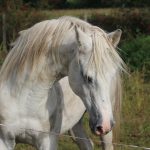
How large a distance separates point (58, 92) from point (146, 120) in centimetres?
310

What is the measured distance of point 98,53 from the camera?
379 cm

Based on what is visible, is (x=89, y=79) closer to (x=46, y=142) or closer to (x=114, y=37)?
(x=114, y=37)

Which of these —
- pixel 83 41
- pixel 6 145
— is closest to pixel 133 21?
pixel 6 145

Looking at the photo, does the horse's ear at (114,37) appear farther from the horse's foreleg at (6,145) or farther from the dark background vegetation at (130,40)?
the dark background vegetation at (130,40)

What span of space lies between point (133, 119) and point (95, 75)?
3.66 metres

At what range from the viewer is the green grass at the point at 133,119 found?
251 inches

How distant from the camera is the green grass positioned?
21.0ft

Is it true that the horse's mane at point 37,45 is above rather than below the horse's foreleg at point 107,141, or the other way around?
above

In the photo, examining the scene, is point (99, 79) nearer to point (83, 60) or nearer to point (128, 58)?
point (83, 60)

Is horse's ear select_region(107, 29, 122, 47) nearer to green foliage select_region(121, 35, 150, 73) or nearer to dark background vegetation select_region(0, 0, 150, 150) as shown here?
dark background vegetation select_region(0, 0, 150, 150)

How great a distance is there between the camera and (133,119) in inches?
287

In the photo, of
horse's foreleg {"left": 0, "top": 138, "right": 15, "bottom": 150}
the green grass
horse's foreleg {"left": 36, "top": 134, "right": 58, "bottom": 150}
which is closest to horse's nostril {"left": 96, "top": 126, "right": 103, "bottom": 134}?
horse's foreleg {"left": 36, "top": 134, "right": 58, "bottom": 150}

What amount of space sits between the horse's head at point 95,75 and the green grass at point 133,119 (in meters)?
2.25

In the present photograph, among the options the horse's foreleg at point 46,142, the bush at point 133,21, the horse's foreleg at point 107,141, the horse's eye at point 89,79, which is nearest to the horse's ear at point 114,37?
the horse's eye at point 89,79
